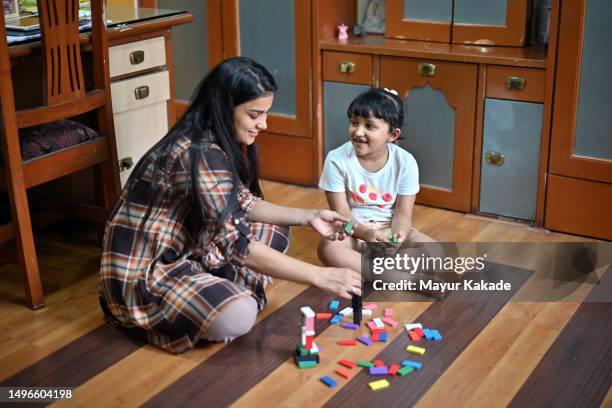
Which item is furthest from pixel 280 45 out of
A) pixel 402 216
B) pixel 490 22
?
pixel 402 216

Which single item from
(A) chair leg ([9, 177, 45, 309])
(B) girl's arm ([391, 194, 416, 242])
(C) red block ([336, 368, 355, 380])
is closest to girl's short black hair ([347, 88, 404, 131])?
(B) girl's arm ([391, 194, 416, 242])

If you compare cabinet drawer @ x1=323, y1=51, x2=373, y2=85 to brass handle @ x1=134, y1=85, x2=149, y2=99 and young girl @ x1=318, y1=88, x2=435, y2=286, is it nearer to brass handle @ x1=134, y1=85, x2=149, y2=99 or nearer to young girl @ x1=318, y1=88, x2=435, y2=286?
young girl @ x1=318, y1=88, x2=435, y2=286

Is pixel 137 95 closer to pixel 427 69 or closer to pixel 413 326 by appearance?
pixel 427 69

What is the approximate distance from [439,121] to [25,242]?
161 cm

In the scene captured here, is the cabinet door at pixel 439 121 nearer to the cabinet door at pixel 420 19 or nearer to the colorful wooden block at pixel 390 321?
the cabinet door at pixel 420 19

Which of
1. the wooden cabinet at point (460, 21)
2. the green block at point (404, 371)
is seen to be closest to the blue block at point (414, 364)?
the green block at point (404, 371)

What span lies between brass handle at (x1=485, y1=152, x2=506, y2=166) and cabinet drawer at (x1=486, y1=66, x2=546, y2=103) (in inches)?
8.6

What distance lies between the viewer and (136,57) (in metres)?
2.94

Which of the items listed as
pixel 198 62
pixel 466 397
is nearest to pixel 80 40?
pixel 198 62

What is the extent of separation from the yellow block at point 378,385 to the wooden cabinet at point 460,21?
1.60 meters

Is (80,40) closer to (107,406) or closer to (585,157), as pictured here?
(107,406)

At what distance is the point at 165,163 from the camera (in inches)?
89.3

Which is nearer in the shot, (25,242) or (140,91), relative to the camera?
(25,242)

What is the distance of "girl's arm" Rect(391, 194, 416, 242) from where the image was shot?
2.78 meters
